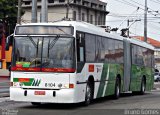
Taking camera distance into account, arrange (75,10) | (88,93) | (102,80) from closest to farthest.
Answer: (88,93), (102,80), (75,10)

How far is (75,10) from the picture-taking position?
81250 mm

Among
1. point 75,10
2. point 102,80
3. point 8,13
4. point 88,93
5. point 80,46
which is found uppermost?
point 75,10

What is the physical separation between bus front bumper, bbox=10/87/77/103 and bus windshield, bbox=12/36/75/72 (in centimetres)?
74

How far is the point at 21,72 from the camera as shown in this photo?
16766 mm

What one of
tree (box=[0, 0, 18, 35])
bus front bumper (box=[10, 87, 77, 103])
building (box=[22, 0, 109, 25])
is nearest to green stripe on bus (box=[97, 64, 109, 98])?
bus front bumper (box=[10, 87, 77, 103])

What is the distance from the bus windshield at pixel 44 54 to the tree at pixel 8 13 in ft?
154

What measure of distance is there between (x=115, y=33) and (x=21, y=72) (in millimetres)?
7494

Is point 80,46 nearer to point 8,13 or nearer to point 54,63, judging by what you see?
point 54,63

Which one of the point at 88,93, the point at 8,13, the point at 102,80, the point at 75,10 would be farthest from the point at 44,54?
the point at 75,10

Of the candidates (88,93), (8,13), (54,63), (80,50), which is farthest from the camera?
(8,13)

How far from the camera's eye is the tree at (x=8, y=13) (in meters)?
63.3

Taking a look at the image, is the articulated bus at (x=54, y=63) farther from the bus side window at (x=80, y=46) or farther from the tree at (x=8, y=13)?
the tree at (x=8, y=13)

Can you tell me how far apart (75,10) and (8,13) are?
19.5 meters

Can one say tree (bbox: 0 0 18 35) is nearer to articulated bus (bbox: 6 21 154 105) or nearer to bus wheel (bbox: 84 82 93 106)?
articulated bus (bbox: 6 21 154 105)
